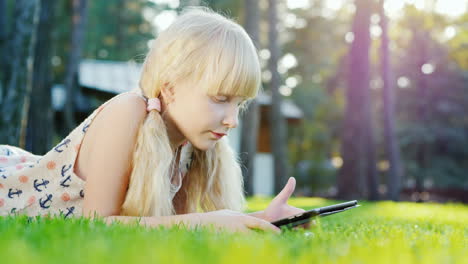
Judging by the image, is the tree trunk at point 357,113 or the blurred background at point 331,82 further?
the blurred background at point 331,82

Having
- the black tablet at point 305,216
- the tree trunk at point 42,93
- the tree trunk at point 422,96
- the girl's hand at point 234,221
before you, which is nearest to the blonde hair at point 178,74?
the girl's hand at point 234,221

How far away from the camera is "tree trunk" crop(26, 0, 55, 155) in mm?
13594

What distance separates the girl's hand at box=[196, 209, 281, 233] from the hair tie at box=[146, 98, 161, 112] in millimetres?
762

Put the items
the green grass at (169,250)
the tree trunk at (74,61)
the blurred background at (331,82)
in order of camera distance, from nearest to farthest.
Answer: the green grass at (169,250) → the blurred background at (331,82) → the tree trunk at (74,61)

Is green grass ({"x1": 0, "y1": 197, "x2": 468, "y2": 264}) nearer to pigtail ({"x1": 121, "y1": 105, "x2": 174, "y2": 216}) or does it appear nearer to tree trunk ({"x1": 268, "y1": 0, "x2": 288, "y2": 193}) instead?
pigtail ({"x1": 121, "y1": 105, "x2": 174, "y2": 216})

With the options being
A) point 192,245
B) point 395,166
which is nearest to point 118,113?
point 192,245

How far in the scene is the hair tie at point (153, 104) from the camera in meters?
3.30

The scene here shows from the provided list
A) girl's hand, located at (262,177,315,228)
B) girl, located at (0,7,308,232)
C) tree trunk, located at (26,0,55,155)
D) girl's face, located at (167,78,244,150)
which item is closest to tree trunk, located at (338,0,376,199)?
tree trunk, located at (26,0,55,155)

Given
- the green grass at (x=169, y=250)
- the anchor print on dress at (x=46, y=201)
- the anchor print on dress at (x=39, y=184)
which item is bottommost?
the anchor print on dress at (x=46, y=201)

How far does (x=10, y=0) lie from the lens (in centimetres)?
2784

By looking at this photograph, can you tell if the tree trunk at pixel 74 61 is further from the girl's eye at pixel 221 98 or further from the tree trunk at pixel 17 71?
the girl's eye at pixel 221 98

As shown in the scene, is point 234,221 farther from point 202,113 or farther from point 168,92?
point 168,92

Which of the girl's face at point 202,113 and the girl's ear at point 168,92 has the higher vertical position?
the girl's ear at point 168,92

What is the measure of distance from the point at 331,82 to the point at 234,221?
33.1 m
